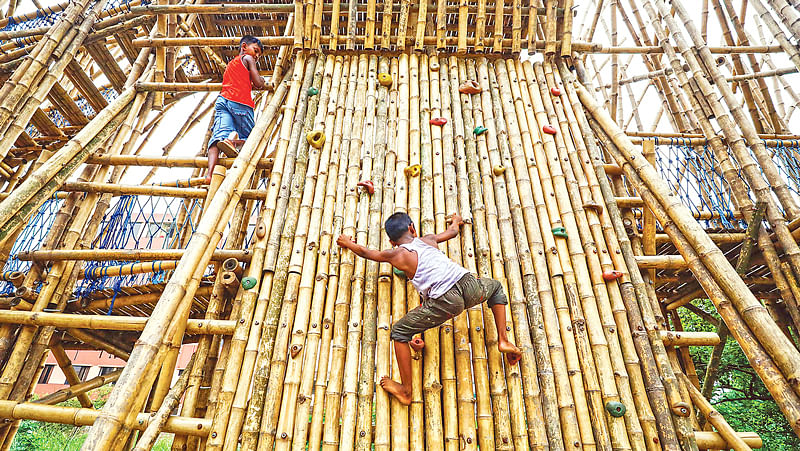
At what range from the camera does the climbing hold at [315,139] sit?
3.41 metres

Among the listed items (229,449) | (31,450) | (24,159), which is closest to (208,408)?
(229,449)

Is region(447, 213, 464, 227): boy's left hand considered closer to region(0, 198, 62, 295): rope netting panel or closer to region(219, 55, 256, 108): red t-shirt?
region(219, 55, 256, 108): red t-shirt

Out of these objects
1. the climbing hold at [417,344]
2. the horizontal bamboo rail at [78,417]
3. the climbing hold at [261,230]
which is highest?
the climbing hold at [261,230]

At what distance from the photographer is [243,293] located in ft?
8.75

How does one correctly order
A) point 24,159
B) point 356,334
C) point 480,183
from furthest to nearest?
point 24,159 → point 480,183 → point 356,334

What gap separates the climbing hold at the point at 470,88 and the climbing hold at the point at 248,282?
8.44ft

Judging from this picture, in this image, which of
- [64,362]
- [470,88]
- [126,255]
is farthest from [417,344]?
[64,362]

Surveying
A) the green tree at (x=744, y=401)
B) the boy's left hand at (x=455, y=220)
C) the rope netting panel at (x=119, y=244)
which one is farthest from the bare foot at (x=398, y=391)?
the green tree at (x=744, y=401)

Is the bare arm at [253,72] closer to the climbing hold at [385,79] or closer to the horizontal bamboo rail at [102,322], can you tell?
the climbing hold at [385,79]

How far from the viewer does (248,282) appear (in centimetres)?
265

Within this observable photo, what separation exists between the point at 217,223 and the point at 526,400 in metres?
2.14

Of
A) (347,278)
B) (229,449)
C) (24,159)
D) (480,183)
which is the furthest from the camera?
(24,159)

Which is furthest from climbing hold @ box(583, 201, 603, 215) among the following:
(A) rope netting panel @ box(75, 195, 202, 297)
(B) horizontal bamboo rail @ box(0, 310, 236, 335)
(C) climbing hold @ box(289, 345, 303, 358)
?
(A) rope netting panel @ box(75, 195, 202, 297)

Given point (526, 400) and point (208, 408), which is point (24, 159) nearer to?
point (208, 408)
